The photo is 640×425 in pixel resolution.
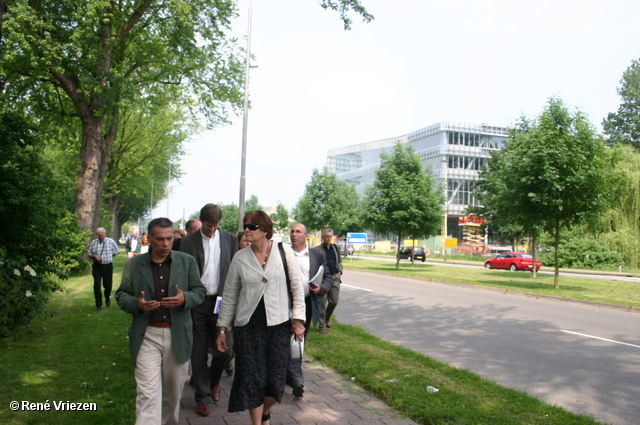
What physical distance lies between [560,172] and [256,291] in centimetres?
1868

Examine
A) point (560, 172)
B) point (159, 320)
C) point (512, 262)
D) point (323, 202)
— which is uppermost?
point (323, 202)

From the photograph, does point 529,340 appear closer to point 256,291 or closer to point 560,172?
point 256,291

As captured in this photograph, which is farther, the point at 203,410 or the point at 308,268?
the point at 308,268

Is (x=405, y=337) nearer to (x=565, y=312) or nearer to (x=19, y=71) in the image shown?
(x=565, y=312)

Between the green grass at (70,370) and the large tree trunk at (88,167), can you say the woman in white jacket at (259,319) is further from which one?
the large tree trunk at (88,167)

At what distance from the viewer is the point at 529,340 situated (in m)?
9.41

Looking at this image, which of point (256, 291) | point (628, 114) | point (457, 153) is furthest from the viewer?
point (457, 153)

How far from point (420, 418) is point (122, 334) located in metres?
5.78

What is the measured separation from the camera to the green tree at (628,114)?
67000 mm

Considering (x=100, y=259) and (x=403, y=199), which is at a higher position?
(x=403, y=199)

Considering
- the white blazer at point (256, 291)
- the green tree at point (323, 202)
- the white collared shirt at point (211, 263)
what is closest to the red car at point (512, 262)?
the green tree at point (323, 202)

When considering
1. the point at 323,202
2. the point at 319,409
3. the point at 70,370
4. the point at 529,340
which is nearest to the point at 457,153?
the point at 323,202

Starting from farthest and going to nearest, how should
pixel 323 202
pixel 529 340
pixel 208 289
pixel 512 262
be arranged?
pixel 323 202 < pixel 512 262 < pixel 529 340 < pixel 208 289

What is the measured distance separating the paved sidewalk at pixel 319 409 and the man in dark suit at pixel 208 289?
24cm
